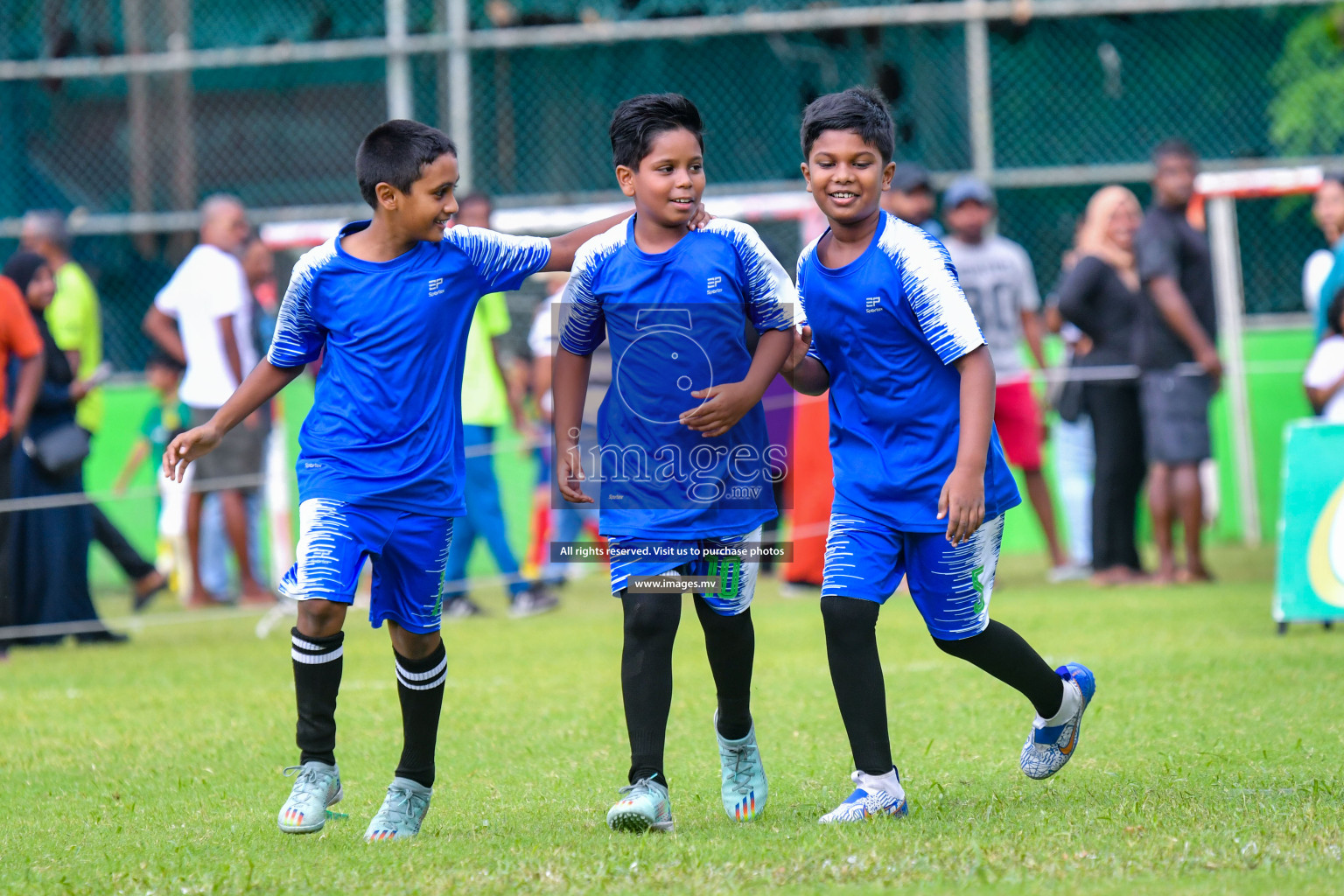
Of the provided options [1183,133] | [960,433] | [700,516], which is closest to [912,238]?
[960,433]

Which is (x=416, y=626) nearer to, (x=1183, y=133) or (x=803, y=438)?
(x=803, y=438)

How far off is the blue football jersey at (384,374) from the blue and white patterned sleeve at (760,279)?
0.71 m

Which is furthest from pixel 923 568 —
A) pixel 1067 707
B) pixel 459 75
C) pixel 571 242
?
pixel 459 75

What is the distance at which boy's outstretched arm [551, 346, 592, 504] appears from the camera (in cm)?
441

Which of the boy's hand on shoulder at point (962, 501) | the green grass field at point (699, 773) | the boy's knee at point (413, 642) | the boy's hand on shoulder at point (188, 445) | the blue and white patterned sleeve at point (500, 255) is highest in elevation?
the blue and white patterned sleeve at point (500, 255)

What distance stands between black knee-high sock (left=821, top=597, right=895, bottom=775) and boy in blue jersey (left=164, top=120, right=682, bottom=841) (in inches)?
40.3

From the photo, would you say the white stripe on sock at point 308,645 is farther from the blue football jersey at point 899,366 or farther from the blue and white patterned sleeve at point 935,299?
the blue and white patterned sleeve at point 935,299

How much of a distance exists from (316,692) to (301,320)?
95 cm

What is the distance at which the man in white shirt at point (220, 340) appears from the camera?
10.2 m

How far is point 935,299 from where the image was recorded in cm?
420

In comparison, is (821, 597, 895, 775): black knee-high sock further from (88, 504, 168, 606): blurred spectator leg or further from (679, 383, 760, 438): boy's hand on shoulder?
(88, 504, 168, 606): blurred spectator leg

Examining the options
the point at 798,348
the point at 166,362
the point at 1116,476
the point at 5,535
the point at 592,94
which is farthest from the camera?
the point at 592,94

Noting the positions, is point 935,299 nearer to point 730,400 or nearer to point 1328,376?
point 730,400

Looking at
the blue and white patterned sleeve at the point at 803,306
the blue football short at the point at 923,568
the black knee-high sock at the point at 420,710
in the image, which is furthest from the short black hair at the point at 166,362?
the blue football short at the point at 923,568
